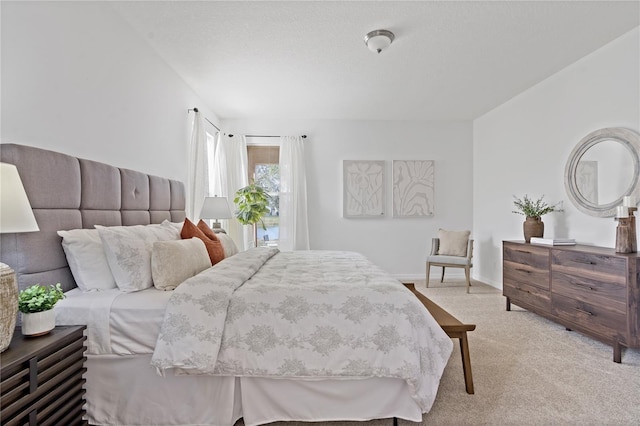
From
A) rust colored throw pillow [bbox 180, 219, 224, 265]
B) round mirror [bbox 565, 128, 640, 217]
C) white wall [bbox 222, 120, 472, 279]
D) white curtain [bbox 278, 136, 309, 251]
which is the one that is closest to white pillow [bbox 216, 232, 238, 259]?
rust colored throw pillow [bbox 180, 219, 224, 265]

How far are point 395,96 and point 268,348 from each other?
3.75 meters

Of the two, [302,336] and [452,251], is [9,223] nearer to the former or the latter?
[302,336]

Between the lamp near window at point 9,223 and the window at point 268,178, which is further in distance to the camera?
the window at point 268,178

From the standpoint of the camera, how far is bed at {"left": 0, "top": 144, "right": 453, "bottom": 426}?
1638mm

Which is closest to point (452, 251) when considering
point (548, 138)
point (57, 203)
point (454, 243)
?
point (454, 243)

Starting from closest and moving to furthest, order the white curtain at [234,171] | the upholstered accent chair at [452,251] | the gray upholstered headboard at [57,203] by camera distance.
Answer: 1. the gray upholstered headboard at [57,203]
2. the upholstered accent chair at [452,251]
3. the white curtain at [234,171]

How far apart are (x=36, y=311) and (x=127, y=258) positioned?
20.8 inches

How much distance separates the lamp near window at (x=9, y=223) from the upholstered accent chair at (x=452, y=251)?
15.0ft

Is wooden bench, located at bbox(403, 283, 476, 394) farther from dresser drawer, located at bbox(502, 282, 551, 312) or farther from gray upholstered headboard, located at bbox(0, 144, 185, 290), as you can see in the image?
gray upholstered headboard, located at bbox(0, 144, 185, 290)

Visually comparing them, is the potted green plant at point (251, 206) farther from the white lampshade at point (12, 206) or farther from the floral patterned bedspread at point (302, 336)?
the white lampshade at point (12, 206)

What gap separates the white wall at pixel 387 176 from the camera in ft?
17.9

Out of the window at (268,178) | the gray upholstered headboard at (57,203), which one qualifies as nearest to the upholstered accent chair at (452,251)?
the window at (268,178)

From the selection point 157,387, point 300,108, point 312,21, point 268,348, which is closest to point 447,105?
point 300,108

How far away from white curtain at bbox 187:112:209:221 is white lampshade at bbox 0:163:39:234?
8.73 feet
